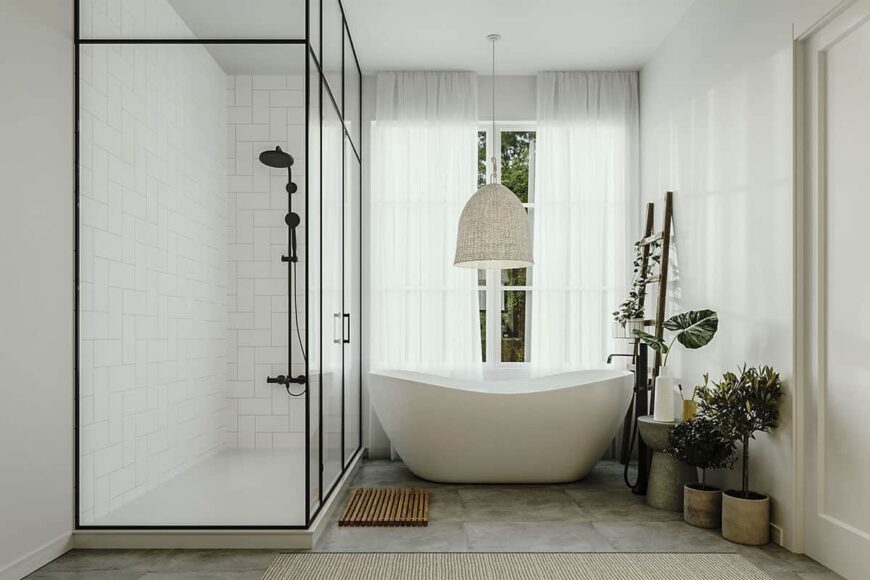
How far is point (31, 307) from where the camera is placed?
9.24ft

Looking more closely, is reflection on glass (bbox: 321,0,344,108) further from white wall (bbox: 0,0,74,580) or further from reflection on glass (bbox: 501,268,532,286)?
reflection on glass (bbox: 501,268,532,286)

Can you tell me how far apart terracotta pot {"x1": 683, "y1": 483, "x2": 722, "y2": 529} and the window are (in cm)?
203

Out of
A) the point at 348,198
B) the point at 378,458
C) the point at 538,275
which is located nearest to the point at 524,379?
the point at 538,275

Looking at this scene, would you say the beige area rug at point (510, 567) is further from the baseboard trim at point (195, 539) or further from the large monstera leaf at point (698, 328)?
the large monstera leaf at point (698, 328)

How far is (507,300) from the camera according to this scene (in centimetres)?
545

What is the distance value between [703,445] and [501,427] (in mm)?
1185

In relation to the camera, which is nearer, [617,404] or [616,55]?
[617,404]

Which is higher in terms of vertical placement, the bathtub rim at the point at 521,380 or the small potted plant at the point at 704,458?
the bathtub rim at the point at 521,380

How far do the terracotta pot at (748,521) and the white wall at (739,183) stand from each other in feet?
0.25

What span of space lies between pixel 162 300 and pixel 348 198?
1.63 metres

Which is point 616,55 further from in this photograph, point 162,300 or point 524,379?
point 162,300

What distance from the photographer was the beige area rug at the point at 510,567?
9.25ft

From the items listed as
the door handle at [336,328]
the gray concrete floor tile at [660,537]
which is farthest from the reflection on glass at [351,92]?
the gray concrete floor tile at [660,537]

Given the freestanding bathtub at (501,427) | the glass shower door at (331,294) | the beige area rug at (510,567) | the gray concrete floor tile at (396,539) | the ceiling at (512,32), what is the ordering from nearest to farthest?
the beige area rug at (510,567) < the gray concrete floor tile at (396,539) < the glass shower door at (331,294) < the freestanding bathtub at (501,427) < the ceiling at (512,32)
